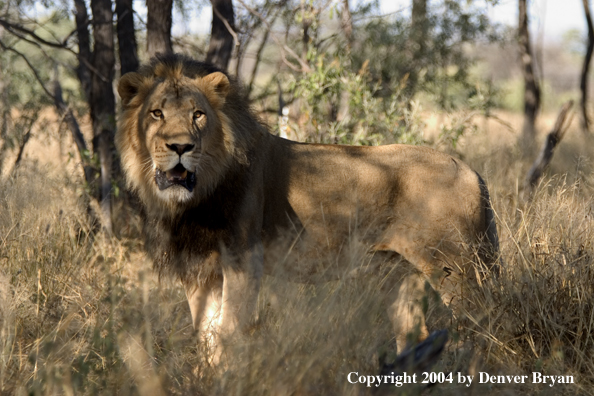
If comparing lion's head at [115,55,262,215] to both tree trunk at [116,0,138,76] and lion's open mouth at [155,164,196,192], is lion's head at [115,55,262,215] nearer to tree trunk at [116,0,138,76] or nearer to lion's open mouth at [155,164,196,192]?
lion's open mouth at [155,164,196,192]

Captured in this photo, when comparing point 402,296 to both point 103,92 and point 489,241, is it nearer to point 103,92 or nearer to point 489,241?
point 489,241

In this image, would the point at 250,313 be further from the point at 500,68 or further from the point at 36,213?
the point at 500,68

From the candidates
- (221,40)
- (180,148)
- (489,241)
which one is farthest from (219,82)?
(221,40)

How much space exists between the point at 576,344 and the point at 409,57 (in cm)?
786

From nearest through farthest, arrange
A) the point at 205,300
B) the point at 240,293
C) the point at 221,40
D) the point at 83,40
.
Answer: the point at 240,293, the point at 205,300, the point at 221,40, the point at 83,40

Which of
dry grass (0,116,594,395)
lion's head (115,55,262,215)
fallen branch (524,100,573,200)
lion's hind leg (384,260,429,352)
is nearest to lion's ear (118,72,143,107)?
lion's head (115,55,262,215)

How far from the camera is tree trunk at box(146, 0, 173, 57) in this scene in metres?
5.65

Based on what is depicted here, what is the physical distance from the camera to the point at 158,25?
5668 mm

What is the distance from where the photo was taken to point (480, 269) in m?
4.00

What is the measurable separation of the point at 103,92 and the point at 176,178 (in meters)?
2.95

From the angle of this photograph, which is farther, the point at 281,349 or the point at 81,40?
the point at 81,40

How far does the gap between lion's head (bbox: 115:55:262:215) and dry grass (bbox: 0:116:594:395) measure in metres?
0.60

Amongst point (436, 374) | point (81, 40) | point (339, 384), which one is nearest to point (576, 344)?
point (436, 374)

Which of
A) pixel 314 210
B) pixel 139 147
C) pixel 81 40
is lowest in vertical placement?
pixel 314 210
